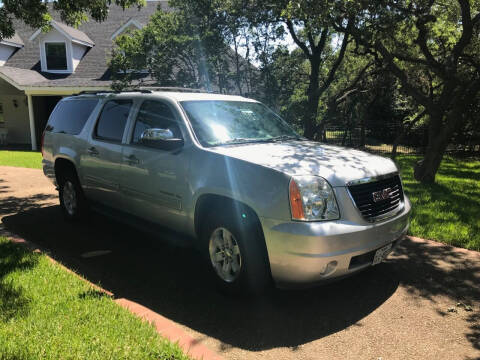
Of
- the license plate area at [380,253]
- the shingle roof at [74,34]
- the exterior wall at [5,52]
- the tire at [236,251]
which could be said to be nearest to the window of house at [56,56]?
the shingle roof at [74,34]

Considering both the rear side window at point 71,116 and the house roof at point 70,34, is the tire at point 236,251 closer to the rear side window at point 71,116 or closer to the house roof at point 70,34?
the rear side window at point 71,116

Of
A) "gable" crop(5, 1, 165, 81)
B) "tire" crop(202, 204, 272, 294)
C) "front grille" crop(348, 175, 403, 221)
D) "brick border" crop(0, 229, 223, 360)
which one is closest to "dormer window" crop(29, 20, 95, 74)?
"gable" crop(5, 1, 165, 81)

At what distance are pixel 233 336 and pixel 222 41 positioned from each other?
1280cm

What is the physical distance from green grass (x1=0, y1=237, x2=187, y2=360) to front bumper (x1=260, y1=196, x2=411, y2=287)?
3.73ft

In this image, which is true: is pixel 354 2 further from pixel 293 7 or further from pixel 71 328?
pixel 71 328

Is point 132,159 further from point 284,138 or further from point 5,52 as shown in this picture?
point 5,52

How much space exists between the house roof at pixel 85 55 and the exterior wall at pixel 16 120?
1.96 m

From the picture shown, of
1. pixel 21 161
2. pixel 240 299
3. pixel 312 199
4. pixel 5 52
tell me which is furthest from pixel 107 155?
pixel 5 52

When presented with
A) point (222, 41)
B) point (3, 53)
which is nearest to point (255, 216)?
point (222, 41)

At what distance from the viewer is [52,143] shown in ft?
22.2

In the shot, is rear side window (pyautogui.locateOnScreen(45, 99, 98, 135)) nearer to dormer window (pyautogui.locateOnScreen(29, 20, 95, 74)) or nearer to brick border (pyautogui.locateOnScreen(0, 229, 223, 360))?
brick border (pyautogui.locateOnScreen(0, 229, 223, 360))

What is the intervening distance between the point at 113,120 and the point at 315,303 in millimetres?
3608

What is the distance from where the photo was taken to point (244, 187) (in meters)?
3.68

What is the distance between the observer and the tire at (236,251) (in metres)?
3.64
